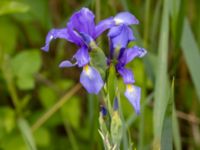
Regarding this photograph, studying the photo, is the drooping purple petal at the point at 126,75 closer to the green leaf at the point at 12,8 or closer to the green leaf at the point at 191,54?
the green leaf at the point at 191,54

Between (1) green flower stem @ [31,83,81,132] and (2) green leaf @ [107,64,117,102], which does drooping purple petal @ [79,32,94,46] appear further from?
(1) green flower stem @ [31,83,81,132]

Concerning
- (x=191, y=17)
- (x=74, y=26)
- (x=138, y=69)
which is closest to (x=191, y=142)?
(x=138, y=69)

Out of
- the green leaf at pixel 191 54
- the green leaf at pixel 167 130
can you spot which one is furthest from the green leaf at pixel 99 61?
the green leaf at pixel 191 54

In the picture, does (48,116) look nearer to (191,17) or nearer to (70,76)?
(70,76)

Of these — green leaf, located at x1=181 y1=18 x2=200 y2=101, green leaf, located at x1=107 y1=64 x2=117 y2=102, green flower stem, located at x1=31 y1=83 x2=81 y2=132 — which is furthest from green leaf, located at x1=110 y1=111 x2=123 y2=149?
green flower stem, located at x1=31 y1=83 x2=81 y2=132

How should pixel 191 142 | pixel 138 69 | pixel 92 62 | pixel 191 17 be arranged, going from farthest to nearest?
pixel 191 17 < pixel 191 142 < pixel 138 69 < pixel 92 62

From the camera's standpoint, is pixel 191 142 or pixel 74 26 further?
pixel 191 142
